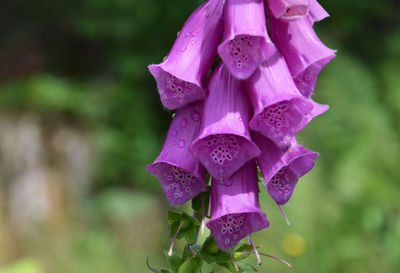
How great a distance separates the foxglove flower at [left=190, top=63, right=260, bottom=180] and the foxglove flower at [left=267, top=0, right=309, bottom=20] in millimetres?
206

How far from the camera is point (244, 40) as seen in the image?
1.16 meters

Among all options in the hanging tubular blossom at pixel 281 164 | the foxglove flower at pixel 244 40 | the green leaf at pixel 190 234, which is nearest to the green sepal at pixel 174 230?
the green leaf at pixel 190 234

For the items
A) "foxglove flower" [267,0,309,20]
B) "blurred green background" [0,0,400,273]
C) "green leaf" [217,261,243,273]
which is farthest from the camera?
"blurred green background" [0,0,400,273]

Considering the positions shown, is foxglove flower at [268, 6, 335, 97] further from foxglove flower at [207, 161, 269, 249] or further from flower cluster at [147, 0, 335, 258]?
foxglove flower at [207, 161, 269, 249]

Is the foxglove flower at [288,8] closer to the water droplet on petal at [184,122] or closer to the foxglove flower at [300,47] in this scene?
the foxglove flower at [300,47]

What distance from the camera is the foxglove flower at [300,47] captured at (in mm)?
1181

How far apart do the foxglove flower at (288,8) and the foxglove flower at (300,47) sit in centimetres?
5

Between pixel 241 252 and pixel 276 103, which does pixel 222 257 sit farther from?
pixel 276 103

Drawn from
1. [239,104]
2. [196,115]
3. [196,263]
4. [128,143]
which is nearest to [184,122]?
[196,115]

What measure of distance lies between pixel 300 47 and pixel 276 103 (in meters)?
0.15

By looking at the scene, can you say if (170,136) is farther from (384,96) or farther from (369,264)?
(384,96)

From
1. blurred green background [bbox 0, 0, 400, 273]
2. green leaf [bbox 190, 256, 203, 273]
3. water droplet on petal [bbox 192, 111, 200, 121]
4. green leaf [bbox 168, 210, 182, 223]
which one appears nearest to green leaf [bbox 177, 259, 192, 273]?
green leaf [bbox 190, 256, 203, 273]

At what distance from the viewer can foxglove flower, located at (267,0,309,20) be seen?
1109 millimetres

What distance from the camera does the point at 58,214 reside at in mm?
5953
